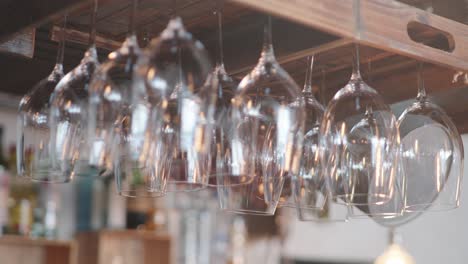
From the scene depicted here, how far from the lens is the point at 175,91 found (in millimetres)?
733

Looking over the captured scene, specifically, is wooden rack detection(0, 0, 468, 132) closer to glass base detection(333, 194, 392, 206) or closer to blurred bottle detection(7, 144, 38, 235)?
glass base detection(333, 194, 392, 206)

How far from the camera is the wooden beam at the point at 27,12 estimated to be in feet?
2.41

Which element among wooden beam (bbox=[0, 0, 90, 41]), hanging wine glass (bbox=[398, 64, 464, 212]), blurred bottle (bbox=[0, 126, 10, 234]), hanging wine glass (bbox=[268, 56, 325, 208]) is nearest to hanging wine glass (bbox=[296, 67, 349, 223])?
hanging wine glass (bbox=[268, 56, 325, 208])

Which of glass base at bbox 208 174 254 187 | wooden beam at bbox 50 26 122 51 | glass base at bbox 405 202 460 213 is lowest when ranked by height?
glass base at bbox 405 202 460 213

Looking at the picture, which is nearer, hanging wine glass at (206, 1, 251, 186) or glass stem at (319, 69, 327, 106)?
hanging wine glass at (206, 1, 251, 186)

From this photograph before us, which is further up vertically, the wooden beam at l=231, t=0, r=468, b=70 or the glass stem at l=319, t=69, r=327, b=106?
the wooden beam at l=231, t=0, r=468, b=70

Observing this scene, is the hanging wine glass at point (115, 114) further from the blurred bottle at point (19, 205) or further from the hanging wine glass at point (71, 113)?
the blurred bottle at point (19, 205)

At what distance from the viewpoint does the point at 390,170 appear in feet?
3.03

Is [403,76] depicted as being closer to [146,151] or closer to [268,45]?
[268,45]

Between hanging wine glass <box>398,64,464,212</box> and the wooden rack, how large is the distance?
0.08 meters

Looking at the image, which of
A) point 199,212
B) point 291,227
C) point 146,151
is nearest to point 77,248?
point 199,212

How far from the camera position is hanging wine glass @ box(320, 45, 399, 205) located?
0.93 metres

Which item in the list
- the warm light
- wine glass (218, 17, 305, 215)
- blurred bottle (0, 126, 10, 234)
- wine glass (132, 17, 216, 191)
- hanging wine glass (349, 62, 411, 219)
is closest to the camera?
wine glass (132, 17, 216, 191)

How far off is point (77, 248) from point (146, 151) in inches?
120
